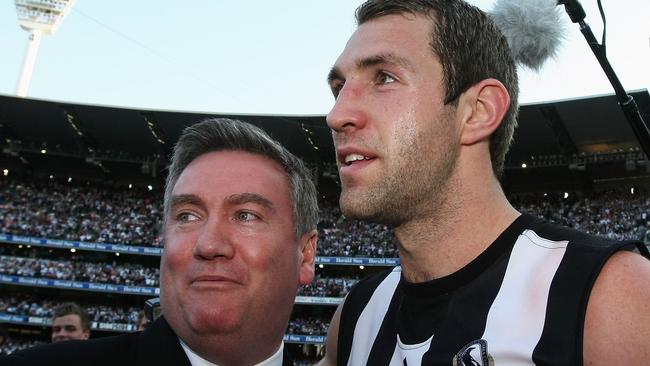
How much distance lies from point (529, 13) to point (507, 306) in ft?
3.85

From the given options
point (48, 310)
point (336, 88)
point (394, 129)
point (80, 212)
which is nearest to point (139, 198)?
point (80, 212)

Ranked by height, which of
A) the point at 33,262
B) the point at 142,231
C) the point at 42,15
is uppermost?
the point at 42,15

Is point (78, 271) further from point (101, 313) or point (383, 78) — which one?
point (383, 78)

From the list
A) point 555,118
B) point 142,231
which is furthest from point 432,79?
point 142,231

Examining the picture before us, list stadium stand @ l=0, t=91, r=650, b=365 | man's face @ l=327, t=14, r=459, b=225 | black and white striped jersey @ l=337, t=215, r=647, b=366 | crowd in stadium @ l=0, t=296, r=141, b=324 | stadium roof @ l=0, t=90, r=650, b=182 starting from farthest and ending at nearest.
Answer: crowd in stadium @ l=0, t=296, r=141, b=324 < stadium stand @ l=0, t=91, r=650, b=365 < stadium roof @ l=0, t=90, r=650, b=182 < man's face @ l=327, t=14, r=459, b=225 < black and white striped jersey @ l=337, t=215, r=647, b=366

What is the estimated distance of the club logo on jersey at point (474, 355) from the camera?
1.90 m

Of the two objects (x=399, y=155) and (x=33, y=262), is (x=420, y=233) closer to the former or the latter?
(x=399, y=155)

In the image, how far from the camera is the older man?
6.98ft

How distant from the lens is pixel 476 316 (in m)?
2.03

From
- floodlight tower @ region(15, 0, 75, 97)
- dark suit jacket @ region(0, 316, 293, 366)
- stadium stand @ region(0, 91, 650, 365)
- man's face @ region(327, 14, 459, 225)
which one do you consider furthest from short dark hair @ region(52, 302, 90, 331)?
floodlight tower @ region(15, 0, 75, 97)

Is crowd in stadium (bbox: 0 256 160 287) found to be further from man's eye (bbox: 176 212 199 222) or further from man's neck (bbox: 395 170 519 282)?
man's neck (bbox: 395 170 519 282)

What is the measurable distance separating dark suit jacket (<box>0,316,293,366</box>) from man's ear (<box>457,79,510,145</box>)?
131 centimetres

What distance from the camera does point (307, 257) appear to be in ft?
9.01

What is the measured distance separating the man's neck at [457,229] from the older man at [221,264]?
53 cm
